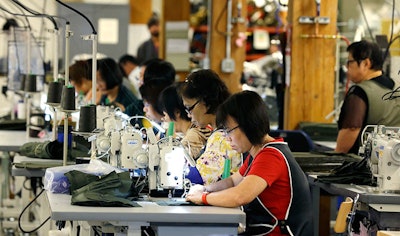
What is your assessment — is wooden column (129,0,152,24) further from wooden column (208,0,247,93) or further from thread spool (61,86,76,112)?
thread spool (61,86,76,112)

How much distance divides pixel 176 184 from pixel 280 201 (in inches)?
17.9

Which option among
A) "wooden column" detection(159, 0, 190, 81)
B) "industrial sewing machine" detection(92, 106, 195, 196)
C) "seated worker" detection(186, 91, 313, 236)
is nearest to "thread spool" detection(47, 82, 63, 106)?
"industrial sewing machine" detection(92, 106, 195, 196)

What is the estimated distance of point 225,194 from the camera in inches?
167

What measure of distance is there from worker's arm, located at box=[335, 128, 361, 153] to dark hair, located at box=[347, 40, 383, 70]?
0.47 m

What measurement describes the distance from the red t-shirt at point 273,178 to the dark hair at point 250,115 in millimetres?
89

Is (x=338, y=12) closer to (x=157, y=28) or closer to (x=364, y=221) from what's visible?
(x=364, y=221)

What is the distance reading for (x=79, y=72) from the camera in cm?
777

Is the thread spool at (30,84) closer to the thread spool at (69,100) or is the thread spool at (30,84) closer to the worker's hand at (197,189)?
the thread spool at (69,100)

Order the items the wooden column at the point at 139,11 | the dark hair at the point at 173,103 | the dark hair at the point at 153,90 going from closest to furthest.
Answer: the dark hair at the point at 173,103
the dark hair at the point at 153,90
the wooden column at the point at 139,11

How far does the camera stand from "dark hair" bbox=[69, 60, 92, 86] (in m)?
7.39

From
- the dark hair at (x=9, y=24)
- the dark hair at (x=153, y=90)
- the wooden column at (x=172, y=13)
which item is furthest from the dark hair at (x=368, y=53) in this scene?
the wooden column at (x=172, y=13)

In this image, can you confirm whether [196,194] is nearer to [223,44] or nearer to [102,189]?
[102,189]

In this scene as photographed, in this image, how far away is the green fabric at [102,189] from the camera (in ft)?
13.8

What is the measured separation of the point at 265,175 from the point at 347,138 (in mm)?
2168
